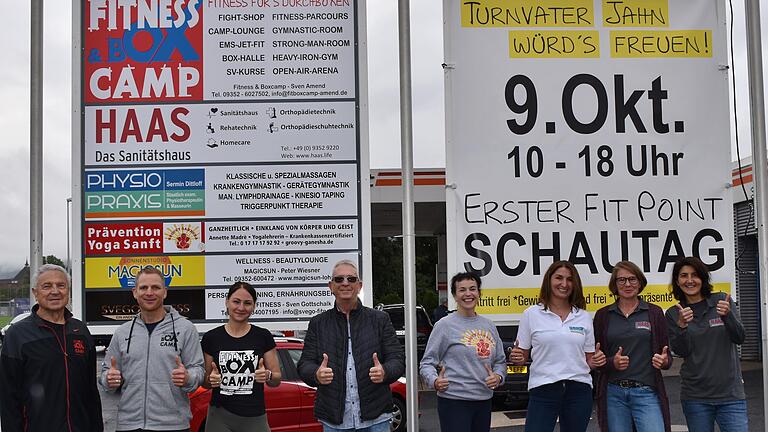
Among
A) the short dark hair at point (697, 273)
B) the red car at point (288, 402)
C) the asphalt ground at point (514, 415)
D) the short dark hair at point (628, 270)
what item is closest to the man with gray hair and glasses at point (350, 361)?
the short dark hair at point (628, 270)

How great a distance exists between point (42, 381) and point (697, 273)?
415cm

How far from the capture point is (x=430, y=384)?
5.52 metres

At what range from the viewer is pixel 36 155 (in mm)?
5590

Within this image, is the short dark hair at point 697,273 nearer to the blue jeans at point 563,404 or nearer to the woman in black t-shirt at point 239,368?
the blue jeans at point 563,404

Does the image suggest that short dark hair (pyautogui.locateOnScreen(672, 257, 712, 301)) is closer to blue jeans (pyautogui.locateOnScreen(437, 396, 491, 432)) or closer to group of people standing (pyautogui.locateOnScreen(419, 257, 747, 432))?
group of people standing (pyautogui.locateOnScreen(419, 257, 747, 432))

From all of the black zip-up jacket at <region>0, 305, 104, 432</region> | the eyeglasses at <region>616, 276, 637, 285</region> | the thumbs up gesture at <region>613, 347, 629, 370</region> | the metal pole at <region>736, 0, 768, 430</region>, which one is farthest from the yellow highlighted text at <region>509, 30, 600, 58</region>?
the black zip-up jacket at <region>0, 305, 104, 432</region>

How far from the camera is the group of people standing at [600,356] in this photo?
5.51m

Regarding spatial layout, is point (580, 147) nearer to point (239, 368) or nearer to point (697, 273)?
point (697, 273)

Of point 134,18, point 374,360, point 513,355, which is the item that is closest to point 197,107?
point 134,18

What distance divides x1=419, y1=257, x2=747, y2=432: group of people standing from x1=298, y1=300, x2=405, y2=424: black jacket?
1.20 ft

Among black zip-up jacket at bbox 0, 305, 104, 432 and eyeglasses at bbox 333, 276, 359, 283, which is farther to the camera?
eyeglasses at bbox 333, 276, 359, 283

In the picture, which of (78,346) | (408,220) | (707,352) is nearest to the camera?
(78,346)

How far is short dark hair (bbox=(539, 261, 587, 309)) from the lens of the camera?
221 inches

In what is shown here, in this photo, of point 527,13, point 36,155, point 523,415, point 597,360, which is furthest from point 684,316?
point 523,415
